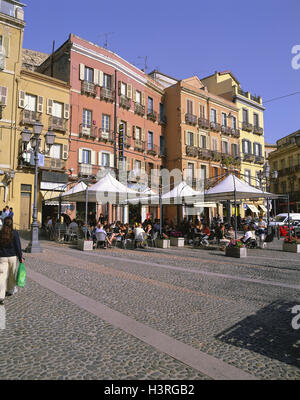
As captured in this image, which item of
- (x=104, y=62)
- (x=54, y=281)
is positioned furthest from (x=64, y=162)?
(x=54, y=281)

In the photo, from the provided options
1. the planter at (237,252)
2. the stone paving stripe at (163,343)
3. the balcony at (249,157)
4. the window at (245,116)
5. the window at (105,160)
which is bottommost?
the stone paving stripe at (163,343)

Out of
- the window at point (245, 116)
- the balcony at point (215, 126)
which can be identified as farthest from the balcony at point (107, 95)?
the window at point (245, 116)

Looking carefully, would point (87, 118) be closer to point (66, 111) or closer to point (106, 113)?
point (106, 113)

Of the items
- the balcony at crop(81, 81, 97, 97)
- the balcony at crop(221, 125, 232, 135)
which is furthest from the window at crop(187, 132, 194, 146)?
the balcony at crop(81, 81, 97, 97)

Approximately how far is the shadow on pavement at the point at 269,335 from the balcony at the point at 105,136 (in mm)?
22503

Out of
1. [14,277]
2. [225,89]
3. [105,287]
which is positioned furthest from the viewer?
[225,89]

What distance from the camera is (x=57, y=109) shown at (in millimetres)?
23672

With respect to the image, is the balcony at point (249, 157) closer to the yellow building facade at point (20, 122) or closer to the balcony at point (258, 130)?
the balcony at point (258, 130)

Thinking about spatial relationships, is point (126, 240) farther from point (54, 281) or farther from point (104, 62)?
A: point (104, 62)

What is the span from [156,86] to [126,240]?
22128mm

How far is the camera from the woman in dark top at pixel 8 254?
5.16m

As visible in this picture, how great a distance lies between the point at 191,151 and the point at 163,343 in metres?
29.0

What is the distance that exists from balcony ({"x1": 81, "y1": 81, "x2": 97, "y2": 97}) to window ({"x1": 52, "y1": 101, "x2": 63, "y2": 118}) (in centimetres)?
231

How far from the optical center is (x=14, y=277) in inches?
217
